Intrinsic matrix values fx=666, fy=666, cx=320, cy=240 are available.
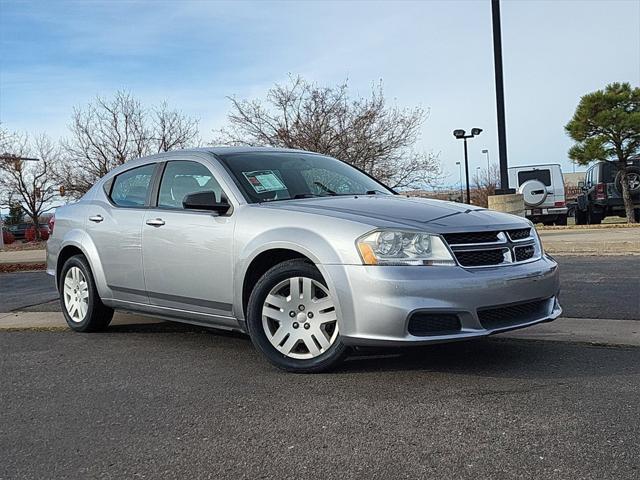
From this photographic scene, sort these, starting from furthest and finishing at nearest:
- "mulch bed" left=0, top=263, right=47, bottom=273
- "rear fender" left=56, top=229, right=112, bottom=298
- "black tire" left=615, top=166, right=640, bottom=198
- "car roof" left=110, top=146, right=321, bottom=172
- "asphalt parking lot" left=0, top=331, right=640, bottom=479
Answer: "black tire" left=615, top=166, right=640, bottom=198 < "mulch bed" left=0, top=263, right=47, bottom=273 < "rear fender" left=56, top=229, right=112, bottom=298 < "car roof" left=110, top=146, right=321, bottom=172 < "asphalt parking lot" left=0, top=331, right=640, bottom=479

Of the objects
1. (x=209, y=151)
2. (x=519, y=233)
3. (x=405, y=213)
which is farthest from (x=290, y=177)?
(x=519, y=233)

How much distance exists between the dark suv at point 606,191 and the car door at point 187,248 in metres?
16.8

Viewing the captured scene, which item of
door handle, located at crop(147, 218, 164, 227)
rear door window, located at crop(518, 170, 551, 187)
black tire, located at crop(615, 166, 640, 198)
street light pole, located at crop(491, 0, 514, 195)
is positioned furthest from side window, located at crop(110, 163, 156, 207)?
rear door window, located at crop(518, 170, 551, 187)

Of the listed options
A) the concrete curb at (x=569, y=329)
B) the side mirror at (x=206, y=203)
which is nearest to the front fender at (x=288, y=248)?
the side mirror at (x=206, y=203)

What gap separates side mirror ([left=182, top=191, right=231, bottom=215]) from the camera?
4.71m

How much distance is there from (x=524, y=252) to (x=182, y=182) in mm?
2674

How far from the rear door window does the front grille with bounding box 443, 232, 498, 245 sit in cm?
1977

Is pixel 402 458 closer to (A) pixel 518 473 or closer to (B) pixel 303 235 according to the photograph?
(A) pixel 518 473

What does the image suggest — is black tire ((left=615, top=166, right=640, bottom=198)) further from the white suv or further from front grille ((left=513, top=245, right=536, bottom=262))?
front grille ((left=513, top=245, right=536, bottom=262))

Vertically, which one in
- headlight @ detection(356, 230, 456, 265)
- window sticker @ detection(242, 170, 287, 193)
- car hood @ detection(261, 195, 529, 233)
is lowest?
headlight @ detection(356, 230, 456, 265)

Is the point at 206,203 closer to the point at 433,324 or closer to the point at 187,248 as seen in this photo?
the point at 187,248

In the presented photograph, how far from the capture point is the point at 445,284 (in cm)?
385

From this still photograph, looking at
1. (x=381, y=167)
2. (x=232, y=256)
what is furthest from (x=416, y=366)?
(x=381, y=167)

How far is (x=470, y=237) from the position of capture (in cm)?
407
